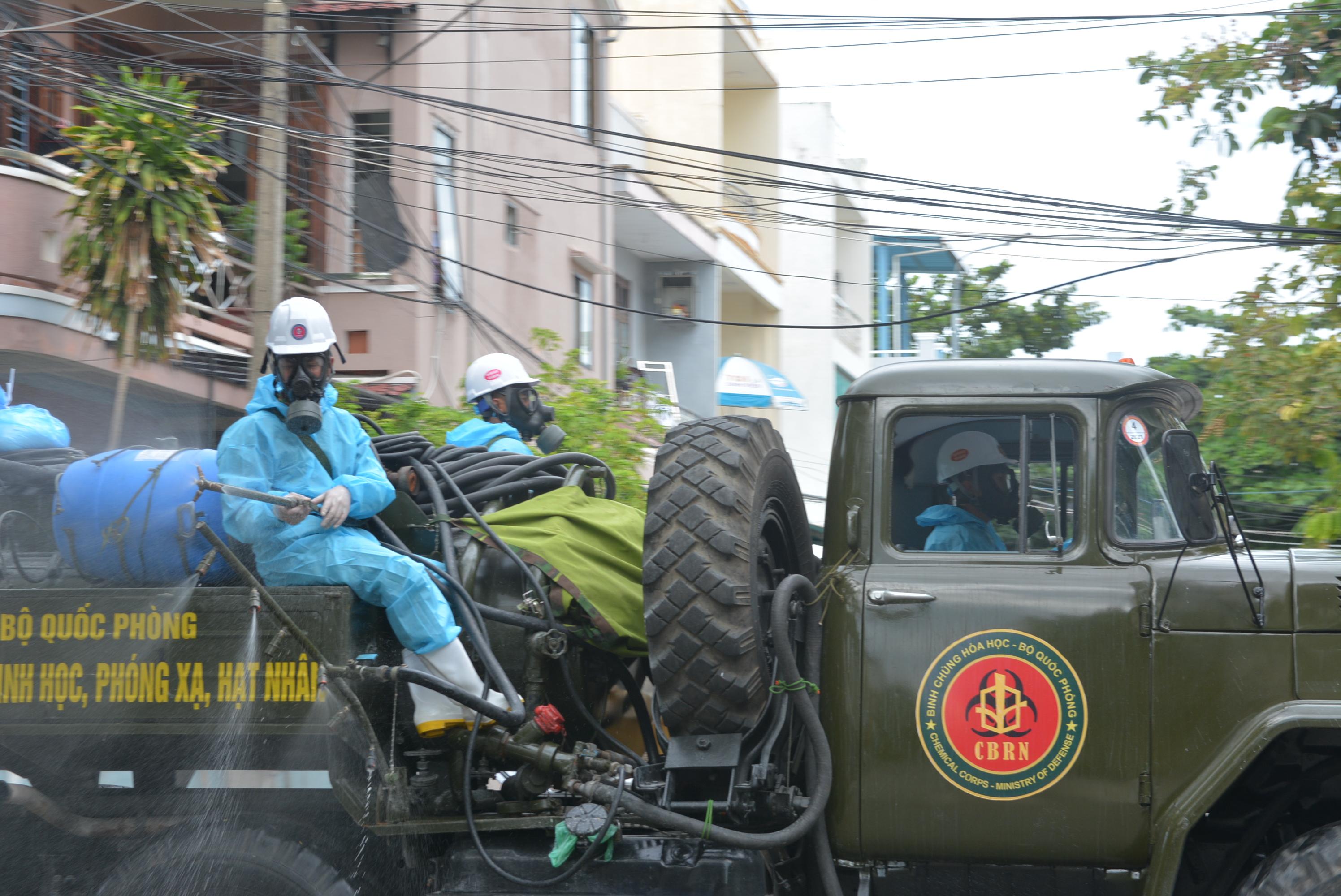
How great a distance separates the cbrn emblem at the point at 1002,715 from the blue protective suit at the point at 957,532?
0.33 metres

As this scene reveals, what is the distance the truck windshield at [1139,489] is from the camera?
411cm

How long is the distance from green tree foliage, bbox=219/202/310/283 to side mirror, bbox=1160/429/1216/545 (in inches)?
343

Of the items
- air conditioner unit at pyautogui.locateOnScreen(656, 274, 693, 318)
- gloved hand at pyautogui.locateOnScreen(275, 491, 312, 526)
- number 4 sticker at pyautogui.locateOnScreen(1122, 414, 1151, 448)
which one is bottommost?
gloved hand at pyautogui.locateOnScreen(275, 491, 312, 526)

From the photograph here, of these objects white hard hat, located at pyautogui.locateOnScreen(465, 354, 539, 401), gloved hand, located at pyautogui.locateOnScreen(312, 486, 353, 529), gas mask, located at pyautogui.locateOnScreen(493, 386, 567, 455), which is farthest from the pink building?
gloved hand, located at pyautogui.locateOnScreen(312, 486, 353, 529)

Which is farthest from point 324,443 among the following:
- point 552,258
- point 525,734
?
point 552,258

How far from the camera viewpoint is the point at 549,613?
4.46 metres

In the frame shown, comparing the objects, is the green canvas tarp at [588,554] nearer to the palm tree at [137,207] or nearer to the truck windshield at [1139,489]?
the truck windshield at [1139,489]

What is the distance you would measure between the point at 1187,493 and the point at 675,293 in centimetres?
1770

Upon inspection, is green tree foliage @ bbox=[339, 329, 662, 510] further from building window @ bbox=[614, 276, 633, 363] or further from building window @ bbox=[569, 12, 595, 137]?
building window @ bbox=[614, 276, 633, 363]

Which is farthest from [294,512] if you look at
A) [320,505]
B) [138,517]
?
[138,517]

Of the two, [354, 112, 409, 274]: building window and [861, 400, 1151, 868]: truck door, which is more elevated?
[354, 112, 409, 274]: building window

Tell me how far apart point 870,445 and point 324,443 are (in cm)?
198

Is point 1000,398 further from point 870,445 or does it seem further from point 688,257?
point 688,257

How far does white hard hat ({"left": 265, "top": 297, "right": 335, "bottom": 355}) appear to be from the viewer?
4543mm
